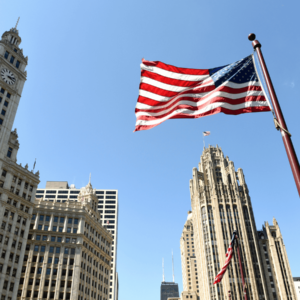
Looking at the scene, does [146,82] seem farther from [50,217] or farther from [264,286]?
[264,286]

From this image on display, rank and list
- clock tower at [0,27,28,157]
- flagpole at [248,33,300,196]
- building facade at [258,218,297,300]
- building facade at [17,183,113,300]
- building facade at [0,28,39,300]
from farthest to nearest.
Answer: building facade at [258,218,297,300]
building facade at [17,183,113,300]
clock tower at [0,27,28,157]
building facade at [0,28,39,300]
flagpole at [248,33,300,196]

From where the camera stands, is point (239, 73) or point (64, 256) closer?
point (239, 73)

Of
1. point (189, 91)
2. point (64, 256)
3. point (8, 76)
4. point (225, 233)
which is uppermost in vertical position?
point (8, 76)

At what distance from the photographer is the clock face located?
9563 centimetres

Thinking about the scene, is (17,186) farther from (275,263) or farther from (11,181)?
(275,263)

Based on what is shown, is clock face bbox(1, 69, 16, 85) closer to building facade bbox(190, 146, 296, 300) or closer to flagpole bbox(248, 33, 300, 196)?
building facade bbox(190, 146, 296, 300)

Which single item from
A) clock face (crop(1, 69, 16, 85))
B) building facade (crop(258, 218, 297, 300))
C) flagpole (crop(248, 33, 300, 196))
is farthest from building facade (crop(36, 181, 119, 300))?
flagpole (crop(248, 33, 300, 196))

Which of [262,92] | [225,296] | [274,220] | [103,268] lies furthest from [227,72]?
[274,220]

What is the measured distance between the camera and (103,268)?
117 metres

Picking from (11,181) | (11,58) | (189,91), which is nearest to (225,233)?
(11,181)

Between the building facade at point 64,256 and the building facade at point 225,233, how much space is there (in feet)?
144

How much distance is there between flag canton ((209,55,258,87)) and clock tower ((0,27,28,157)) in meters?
82.2

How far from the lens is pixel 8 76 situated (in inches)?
3826

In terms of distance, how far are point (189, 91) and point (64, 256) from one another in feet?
299
